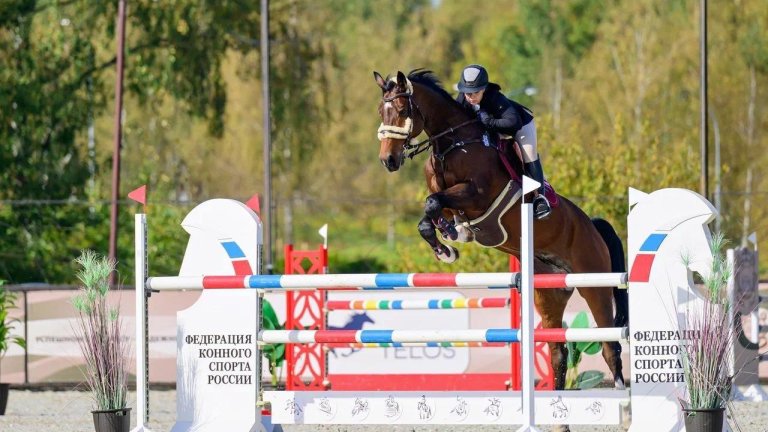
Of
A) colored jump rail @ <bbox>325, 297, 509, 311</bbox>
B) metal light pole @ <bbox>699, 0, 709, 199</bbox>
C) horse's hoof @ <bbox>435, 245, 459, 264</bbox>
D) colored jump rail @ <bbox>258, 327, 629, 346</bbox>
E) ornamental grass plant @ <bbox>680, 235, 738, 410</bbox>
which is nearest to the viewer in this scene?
ornamental grass plant @ <bbox>680, 235, 738, 410</bbox>

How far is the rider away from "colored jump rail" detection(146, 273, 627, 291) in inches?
44.1

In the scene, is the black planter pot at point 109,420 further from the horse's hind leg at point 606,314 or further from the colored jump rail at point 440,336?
the horse's hind leg at point 606,314

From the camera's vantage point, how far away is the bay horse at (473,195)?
6254mm

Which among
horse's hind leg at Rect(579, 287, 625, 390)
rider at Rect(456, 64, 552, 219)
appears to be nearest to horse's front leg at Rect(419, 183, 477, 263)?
rider at Rect(456, 64, 552, 219)

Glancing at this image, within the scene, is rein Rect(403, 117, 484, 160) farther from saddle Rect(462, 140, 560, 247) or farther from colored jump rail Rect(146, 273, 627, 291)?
colored jump rail Rect(146, 273, 627, 291)

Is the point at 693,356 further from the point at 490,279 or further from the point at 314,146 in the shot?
the point at 314,146

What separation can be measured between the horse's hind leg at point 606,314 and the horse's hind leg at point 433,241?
94 centimetres

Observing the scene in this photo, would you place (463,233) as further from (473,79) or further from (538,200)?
(473,79)

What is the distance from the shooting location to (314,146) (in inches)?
768

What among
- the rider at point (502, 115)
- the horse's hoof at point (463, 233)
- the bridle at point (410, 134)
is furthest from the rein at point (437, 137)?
the horse's hoof at point (463, 233)

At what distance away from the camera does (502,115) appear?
6570 mm

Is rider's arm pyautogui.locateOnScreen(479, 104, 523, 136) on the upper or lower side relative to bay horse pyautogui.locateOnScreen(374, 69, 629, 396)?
upper

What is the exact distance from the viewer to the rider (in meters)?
6.55

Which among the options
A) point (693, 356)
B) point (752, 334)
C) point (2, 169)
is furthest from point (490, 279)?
point (2, 169)
